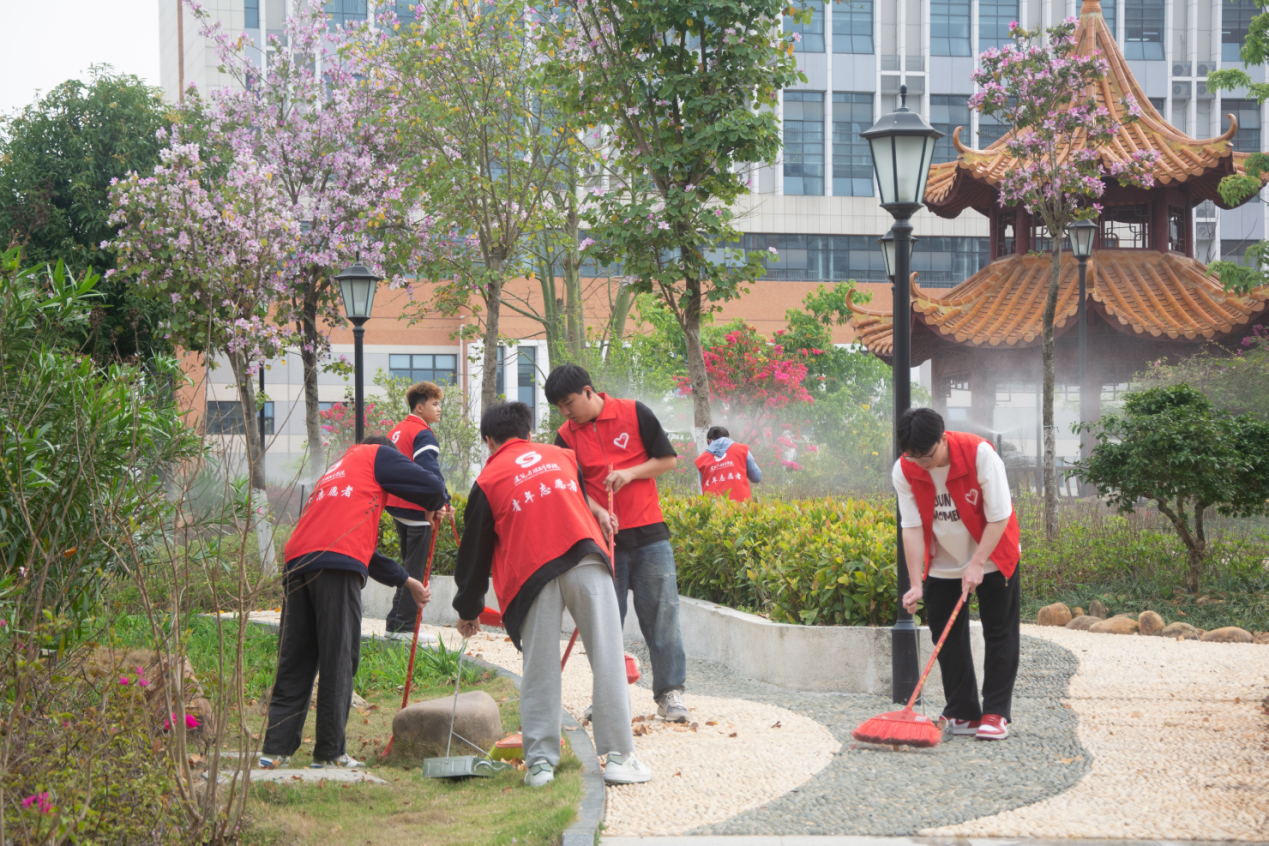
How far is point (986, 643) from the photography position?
5.71m

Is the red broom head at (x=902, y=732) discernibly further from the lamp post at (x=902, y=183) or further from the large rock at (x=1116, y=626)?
the large rock at (x=1116, y=626)

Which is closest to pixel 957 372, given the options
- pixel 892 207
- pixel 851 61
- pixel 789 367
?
pixel 789 367

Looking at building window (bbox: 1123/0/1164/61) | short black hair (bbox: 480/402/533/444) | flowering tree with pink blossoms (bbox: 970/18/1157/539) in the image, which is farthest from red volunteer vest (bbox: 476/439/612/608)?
building window (bbox: 1123/0/1164/61)

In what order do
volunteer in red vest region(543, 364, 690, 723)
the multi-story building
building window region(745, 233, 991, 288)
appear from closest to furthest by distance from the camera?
volunteer in red vest region(543, 364, 690, 723), the multi-story building, building window region(745, 233, 991, 288)

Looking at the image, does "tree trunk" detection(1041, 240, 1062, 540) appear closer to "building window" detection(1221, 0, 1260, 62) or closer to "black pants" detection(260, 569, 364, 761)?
"black pants" detection(260, 569, 364, 761)

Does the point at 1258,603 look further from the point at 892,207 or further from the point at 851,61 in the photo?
the point at 851,61

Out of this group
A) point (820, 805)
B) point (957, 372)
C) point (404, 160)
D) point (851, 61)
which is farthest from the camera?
point (851, 61)

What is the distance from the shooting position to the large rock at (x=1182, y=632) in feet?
29.5

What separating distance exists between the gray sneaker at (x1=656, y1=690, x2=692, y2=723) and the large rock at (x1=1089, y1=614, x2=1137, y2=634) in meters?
4.76

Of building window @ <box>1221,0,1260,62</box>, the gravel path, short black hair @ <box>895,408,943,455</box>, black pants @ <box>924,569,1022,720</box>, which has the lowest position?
the gravel path

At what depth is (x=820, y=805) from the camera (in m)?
4.58

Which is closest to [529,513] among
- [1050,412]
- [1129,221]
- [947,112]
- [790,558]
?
[790,558]

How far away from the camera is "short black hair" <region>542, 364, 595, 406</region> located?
5.54m

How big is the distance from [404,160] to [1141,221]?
1371 cm
